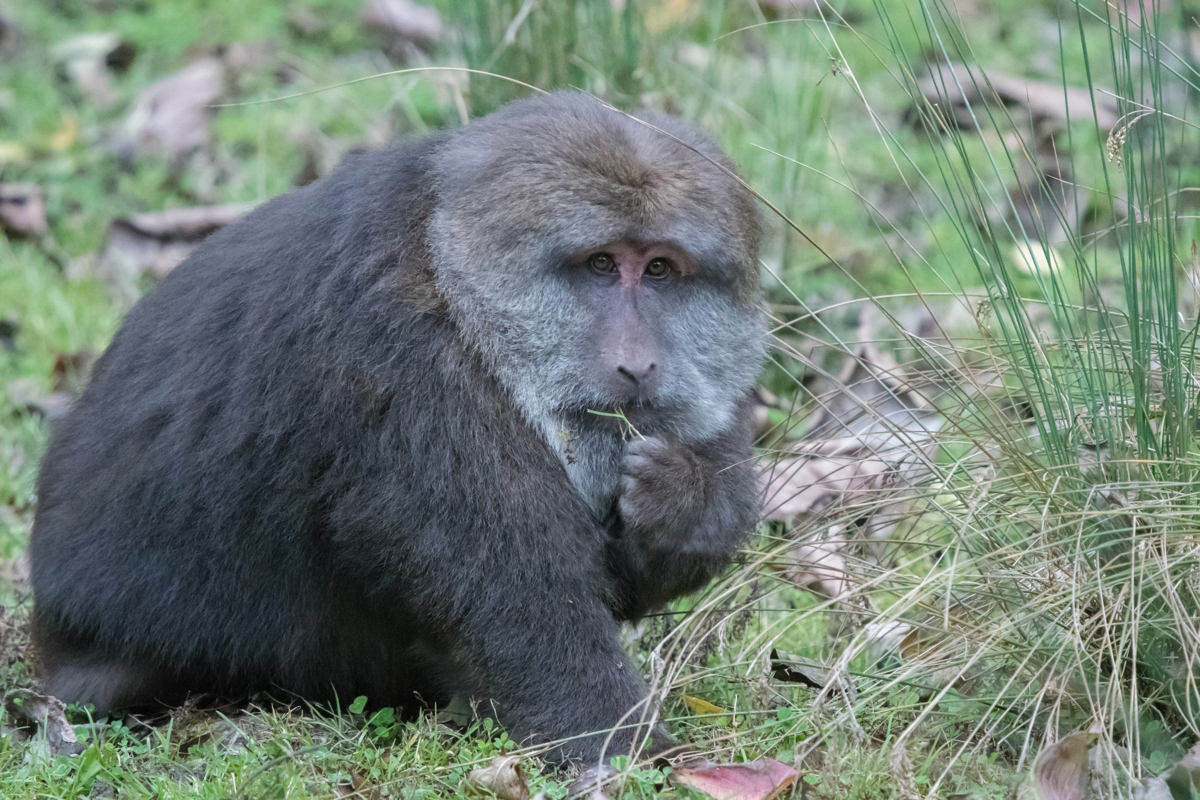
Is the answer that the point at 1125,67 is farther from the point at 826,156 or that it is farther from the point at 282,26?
the point at 282,26

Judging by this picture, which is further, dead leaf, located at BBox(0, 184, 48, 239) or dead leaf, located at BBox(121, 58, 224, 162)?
dead leaf, located at BBox(121, 58, 224, 162)

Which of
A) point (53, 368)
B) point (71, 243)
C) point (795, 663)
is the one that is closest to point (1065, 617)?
point (795, 663)

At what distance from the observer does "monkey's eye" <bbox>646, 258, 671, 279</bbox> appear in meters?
3.76

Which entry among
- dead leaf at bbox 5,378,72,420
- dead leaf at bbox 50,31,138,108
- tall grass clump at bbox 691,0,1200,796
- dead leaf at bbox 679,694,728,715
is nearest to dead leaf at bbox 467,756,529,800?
dead leaf at bbox 679,694,728,715

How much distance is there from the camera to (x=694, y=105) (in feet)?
22.8

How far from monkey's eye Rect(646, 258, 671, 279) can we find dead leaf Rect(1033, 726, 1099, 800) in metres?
1.60

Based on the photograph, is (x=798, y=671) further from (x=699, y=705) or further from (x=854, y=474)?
(x=854, y=474)

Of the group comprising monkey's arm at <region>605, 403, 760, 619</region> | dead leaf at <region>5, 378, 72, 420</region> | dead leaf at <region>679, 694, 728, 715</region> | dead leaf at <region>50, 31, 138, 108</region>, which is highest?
dead leaf at <region>50, 31, 138, 108</region>

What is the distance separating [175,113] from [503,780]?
6.16 meters

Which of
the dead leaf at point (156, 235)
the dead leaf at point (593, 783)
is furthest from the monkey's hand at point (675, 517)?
the dead leaf at point (156, 235)

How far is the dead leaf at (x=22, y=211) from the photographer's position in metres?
7.31

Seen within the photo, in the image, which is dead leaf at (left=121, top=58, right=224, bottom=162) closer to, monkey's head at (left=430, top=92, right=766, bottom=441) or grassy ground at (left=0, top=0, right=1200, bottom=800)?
grassy ground at (left=0, top=0, right=1200, bottom=800)

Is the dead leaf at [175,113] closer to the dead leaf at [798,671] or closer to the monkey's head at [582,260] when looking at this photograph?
the monkey's head at [582,260]

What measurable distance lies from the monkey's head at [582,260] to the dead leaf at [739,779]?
965 mm
